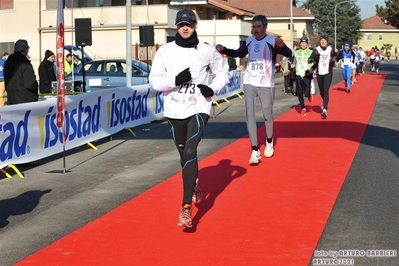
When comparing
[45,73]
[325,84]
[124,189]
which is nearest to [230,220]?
[124,189]

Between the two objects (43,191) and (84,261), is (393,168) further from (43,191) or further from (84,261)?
(84,261)

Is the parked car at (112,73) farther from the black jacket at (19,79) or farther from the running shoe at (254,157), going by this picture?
the running shoe at (254,157)

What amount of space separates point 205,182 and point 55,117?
134 inches

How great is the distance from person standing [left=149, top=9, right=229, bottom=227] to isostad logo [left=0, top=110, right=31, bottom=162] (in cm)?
395

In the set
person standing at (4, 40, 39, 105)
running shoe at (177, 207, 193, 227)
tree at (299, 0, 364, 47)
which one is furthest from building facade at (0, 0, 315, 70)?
tree at (299, 0, 364, 47)

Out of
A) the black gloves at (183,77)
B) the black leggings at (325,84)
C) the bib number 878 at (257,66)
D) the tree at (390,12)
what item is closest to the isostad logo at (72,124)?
the bib number 878 at (257,66)

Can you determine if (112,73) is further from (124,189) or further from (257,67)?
(124,189)

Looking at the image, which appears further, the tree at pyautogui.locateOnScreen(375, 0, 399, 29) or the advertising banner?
the tree at pyautogui.locateOnScreen(375, 0, 399, 29)

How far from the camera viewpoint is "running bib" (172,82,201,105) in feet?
24.2

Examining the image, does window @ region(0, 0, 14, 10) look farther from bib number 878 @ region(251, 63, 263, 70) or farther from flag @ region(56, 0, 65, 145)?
bib number 878 @ region(251, 63, 263, 70)

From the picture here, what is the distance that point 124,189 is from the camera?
32.1 feet

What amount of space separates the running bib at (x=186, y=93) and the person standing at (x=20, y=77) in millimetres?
5591

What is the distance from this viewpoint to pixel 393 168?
11.0 meters

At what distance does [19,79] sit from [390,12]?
59.1 metres
